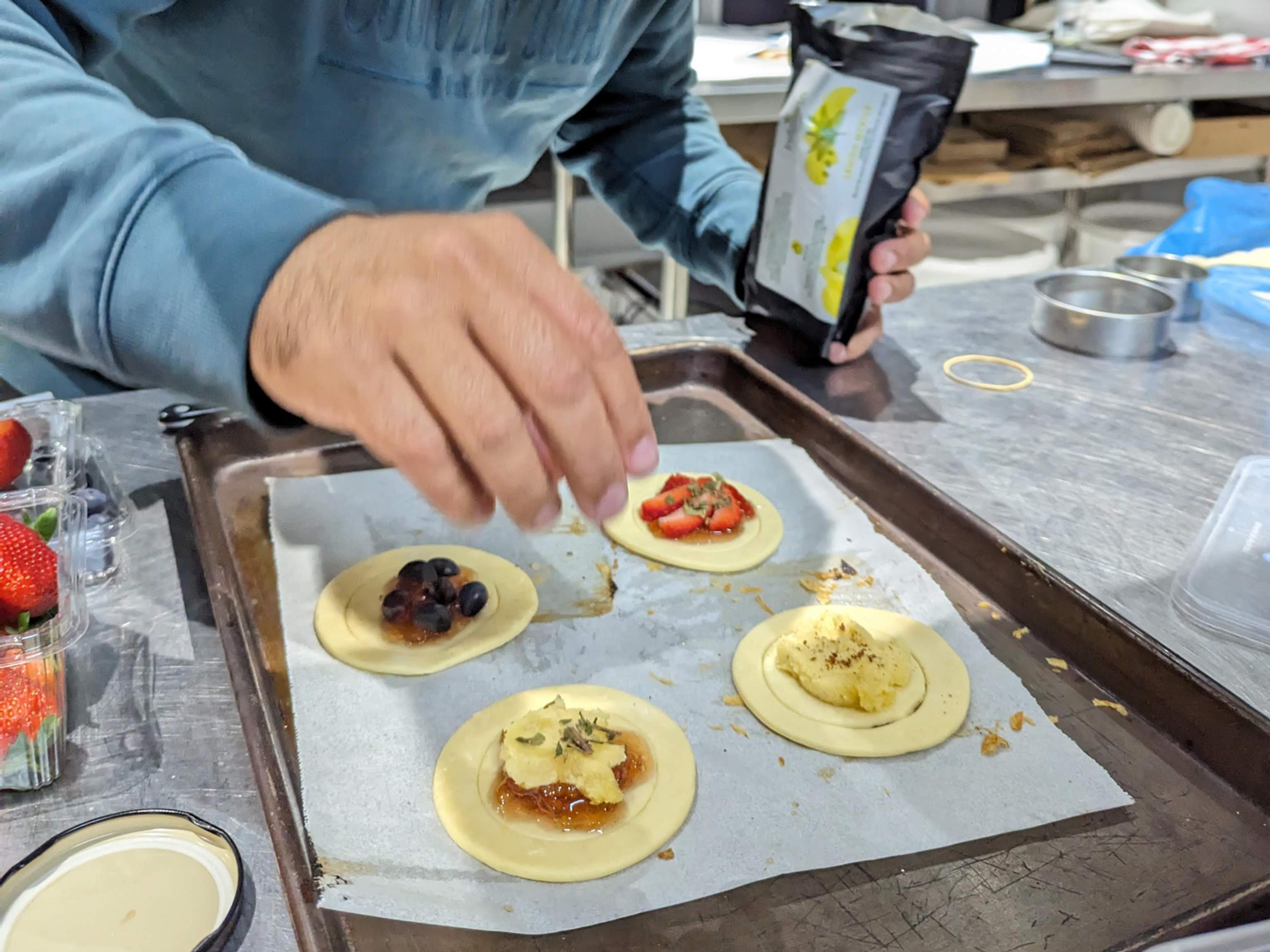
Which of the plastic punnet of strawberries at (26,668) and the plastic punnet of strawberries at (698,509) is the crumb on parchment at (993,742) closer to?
the plastic punnet of strawberries at (698,509)

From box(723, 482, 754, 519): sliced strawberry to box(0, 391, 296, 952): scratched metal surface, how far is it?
0.63m

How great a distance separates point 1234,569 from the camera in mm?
1099

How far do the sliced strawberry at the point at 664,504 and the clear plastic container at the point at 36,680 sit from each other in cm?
64

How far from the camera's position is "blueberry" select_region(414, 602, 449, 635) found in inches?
41.3

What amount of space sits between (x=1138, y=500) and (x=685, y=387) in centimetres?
65

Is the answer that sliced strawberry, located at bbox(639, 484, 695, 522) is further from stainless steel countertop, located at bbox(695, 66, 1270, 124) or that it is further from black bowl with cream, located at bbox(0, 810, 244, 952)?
stainless steel countertop, located at bbox(695, 66, 1270, 124)

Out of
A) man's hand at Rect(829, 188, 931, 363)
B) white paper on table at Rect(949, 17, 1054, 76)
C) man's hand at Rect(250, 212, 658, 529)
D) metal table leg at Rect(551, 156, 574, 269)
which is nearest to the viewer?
man's hand at Rect(250, 212, 658, 529)

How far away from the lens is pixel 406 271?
1.83ft

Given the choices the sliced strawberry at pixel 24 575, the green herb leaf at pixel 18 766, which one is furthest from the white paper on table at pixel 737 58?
the green herb leaf at pixel 18 766

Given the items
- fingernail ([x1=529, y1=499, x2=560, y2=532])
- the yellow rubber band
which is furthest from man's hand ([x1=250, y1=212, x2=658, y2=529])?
the yellow rubber band

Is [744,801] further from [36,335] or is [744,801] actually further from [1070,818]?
[36,335]

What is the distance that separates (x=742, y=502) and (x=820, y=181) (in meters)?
0.47

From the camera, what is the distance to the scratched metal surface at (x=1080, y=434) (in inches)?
43.8

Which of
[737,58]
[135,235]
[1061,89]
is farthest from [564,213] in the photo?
[135,235]
